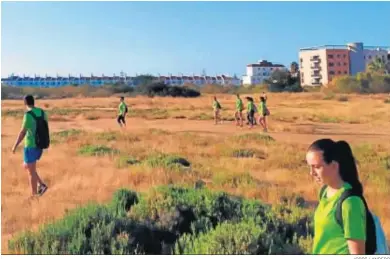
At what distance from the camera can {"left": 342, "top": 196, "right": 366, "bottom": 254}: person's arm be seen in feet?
9.24

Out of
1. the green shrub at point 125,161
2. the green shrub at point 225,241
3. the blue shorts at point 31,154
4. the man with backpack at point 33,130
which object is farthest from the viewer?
the green shrub at point 125,161

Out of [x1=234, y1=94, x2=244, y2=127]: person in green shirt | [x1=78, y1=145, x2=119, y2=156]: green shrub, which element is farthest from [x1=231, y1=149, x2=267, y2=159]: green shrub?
[x1=234, y1=94, x2=244, y2=127]: person in green shirt

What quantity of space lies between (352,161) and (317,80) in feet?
226

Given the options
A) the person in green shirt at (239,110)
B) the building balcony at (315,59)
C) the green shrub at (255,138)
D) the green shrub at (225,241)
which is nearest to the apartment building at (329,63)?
the building balcony at (315,59)

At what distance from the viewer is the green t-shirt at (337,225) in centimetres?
282

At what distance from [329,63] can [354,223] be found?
69340 millimetres

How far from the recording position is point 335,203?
292cm

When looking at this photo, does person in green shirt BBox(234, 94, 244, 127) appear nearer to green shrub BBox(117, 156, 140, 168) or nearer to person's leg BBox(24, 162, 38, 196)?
green shrub BBox(117, 156, 140, 168)

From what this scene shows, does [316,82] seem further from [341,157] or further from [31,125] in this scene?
[341,157]

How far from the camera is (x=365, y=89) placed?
5062 centimetres

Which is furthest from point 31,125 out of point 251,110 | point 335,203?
point 251,110

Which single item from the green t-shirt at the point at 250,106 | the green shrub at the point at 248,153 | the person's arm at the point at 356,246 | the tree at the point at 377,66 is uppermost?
the tree at the point at 377,66

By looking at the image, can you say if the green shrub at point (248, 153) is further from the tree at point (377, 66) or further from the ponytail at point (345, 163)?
the tree at point (377, 66)

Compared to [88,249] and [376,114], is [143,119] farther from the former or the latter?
A: [88,249]
